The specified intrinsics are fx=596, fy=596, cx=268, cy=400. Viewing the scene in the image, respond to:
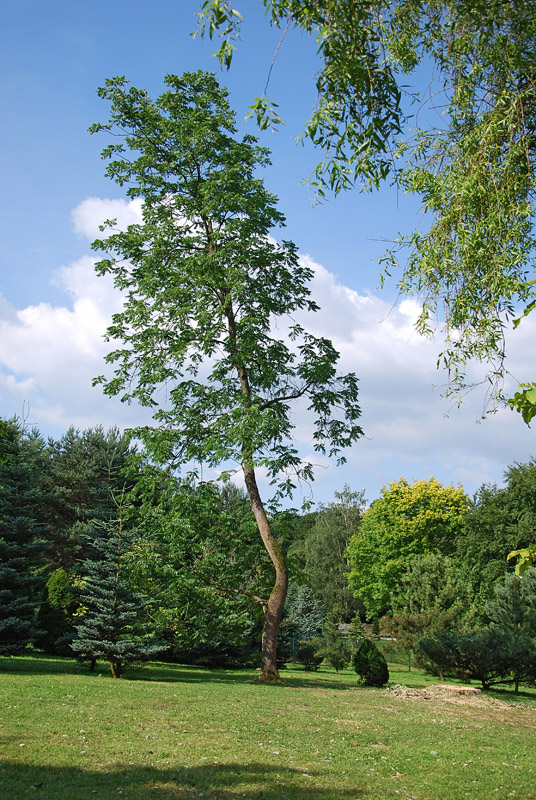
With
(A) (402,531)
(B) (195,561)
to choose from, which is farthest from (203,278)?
(A) (402,531)

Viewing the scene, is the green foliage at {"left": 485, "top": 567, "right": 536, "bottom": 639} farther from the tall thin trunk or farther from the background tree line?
the tall thin trunk

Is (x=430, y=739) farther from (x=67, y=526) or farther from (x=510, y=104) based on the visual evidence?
(x=67, y=526)

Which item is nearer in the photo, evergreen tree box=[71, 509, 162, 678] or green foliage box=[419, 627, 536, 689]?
evergreen tree box=[71, 509, 162, 678]

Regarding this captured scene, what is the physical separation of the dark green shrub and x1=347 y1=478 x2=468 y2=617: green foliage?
79.9ft

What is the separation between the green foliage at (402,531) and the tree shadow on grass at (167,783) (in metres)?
37.6

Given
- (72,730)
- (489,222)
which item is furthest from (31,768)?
(489,222)

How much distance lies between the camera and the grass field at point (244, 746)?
18.5ft

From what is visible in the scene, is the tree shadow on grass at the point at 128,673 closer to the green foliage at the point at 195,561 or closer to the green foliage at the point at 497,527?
the green foliage at the point at 195,561

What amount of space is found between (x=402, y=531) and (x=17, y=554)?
30.0 metres

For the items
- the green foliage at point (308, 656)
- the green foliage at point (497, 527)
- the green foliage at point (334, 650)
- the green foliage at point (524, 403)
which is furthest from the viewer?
the green foliage at point (497, 527)

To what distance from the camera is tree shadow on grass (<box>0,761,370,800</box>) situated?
17.0ft

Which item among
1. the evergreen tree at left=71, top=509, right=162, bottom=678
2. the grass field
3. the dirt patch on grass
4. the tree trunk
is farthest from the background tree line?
the grass field

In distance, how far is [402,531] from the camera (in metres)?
42.6

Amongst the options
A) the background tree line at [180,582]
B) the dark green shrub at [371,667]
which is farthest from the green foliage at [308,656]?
the dark green shrub at [371,667]
